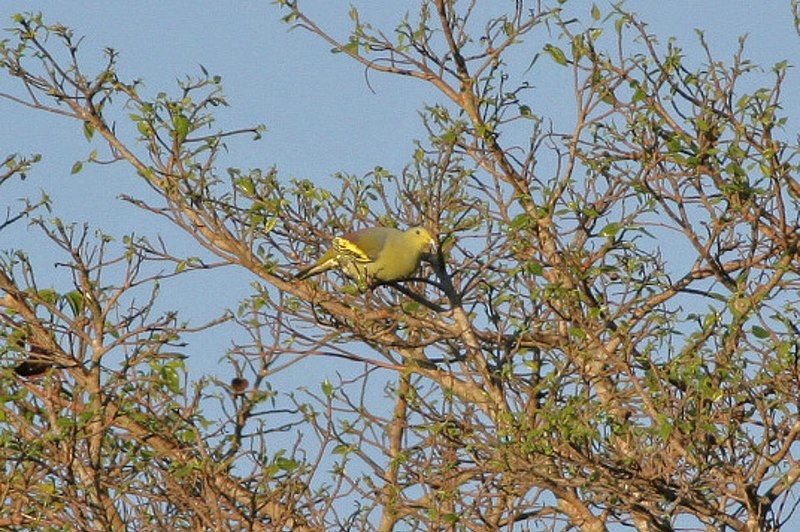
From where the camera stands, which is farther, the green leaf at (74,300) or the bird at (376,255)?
the bird at (376,255)

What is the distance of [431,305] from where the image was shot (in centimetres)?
940

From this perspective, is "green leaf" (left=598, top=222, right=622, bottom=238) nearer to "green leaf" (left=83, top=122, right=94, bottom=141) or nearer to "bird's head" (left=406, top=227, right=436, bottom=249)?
"bird's head" (left=406, top=227, right=436, bottom=249)

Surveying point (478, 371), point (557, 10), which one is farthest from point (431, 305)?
point (557, 10)

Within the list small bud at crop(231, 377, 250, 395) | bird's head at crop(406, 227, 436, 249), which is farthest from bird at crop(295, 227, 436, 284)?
small bud at crop(231, 377, 250, 395)

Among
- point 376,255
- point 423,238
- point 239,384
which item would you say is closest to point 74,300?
→ point 239,384

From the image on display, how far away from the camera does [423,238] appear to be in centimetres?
959

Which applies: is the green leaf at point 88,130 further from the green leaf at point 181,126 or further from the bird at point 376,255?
the bird at point 376,255

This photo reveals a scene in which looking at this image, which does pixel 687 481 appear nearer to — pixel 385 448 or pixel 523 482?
pixel 523 482

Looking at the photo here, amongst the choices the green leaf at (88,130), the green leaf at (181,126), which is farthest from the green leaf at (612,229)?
the green leaf at (88,130)

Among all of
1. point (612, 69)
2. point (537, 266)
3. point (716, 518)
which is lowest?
point (716, 518)

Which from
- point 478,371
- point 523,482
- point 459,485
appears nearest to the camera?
point 523,482

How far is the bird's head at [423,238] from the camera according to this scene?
9570 millimetres

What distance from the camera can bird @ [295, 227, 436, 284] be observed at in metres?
9.51

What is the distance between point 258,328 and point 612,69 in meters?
2.61
